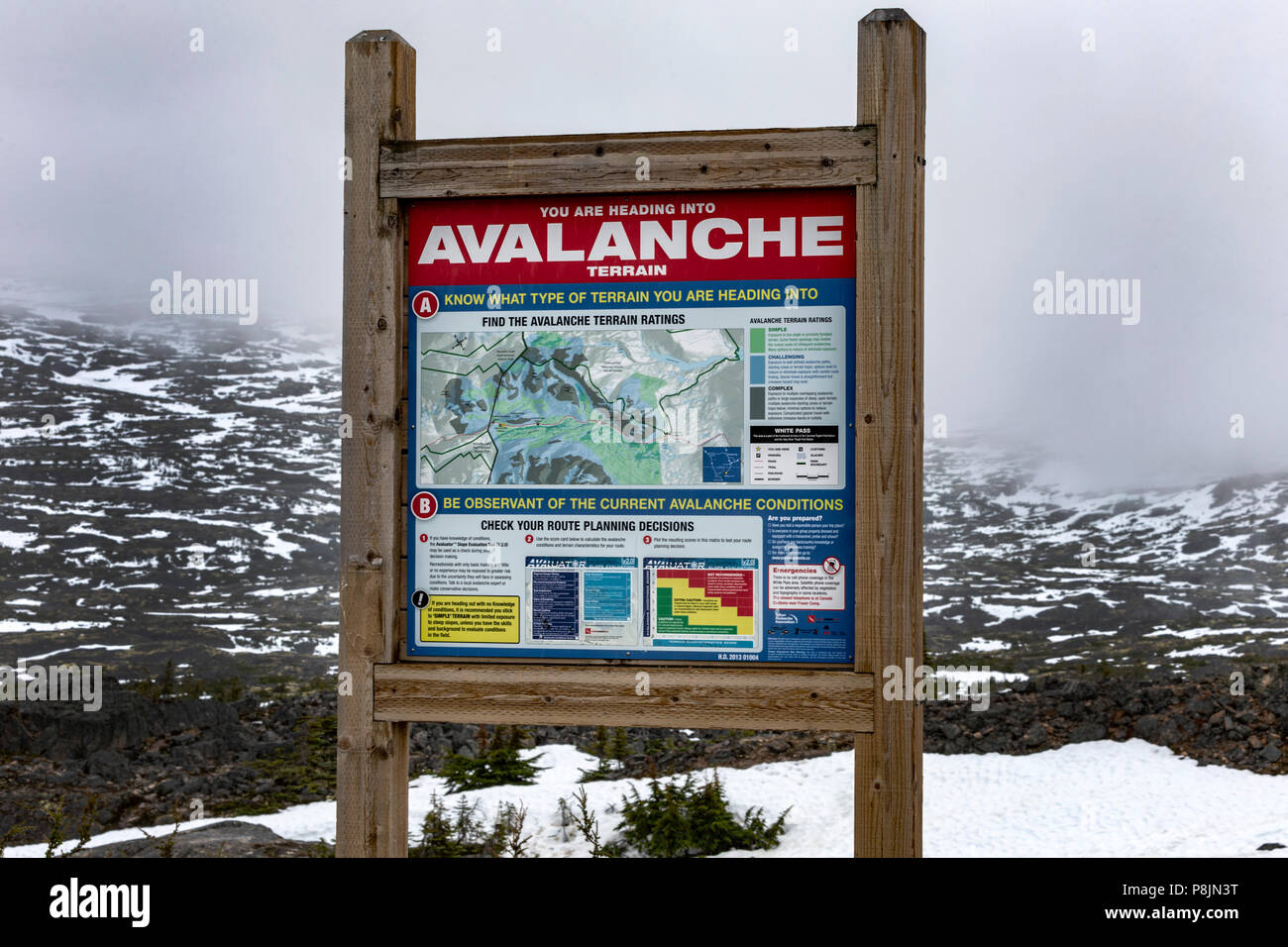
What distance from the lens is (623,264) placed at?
154 inches

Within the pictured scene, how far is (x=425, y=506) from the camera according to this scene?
4.02 m

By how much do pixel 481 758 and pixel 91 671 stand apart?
Result: 5.34 meters

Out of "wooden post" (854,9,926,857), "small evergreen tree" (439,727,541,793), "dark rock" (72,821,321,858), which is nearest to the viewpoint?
"wooden post" (854,9,926,857)

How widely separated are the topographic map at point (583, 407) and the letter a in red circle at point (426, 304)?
9 centimetres

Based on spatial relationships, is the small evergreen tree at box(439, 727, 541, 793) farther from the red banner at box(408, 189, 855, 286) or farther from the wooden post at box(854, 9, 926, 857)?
the red banner at box(408, 189, 855, 286)

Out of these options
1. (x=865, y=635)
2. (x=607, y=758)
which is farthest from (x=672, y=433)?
(x=607, y=758)

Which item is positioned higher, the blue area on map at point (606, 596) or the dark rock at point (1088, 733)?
the blue area on map at point (606, 596)

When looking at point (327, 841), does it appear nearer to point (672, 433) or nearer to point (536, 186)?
point (672, 433)

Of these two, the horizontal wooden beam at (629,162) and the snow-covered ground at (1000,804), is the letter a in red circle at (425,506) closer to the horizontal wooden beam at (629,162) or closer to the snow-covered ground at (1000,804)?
the horizontal wooden beam at (629,162)

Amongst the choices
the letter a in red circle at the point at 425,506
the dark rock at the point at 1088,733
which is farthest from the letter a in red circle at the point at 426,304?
the dark rock at the point at 1088,733

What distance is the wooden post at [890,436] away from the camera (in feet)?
12.0

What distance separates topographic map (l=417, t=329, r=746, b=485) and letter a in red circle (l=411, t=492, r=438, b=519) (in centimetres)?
6

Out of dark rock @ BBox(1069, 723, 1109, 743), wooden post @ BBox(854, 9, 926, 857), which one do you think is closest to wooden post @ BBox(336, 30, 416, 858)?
wooden post @ BBox(854, 9, 926, 857)

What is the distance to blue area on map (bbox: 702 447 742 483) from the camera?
150 inches
